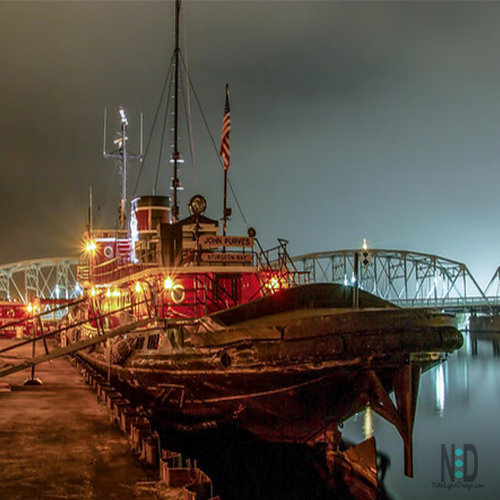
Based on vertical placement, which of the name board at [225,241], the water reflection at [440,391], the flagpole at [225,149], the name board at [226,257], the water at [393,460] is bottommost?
the water reflection at [440,391]

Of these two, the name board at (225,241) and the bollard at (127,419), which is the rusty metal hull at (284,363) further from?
the name board at (225,241)

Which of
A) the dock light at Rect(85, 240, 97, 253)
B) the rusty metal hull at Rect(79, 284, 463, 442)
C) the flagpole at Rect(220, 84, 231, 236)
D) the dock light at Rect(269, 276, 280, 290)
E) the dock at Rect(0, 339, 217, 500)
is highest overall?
the flagpole at Rect(220, 84, 231, 236)

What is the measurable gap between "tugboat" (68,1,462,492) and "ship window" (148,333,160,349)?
1.0 inches

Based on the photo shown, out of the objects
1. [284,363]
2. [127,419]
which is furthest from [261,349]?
[127,419]

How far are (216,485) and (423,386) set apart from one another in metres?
32.2

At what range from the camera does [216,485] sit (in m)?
13.5

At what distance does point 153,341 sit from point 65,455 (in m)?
5.10

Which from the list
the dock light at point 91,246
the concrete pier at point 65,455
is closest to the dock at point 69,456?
the concrete pier at point 65,455

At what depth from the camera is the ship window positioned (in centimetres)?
1442

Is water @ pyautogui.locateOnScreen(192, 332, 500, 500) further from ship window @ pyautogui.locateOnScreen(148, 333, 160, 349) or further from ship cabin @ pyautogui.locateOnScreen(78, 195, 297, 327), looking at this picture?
ship cabin @ pyautogui.locateOnScreen(78, 195, 297, 327)

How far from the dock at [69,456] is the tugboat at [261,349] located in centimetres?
177

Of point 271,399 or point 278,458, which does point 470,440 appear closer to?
point 278,458

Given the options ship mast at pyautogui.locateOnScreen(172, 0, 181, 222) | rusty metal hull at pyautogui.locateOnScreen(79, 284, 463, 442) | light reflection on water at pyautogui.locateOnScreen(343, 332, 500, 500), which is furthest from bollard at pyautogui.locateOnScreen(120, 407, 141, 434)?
ship mast at pyautogui.locateOnScreen(172, 0, 181, 222)

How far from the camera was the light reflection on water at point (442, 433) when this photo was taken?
16.1 metres
